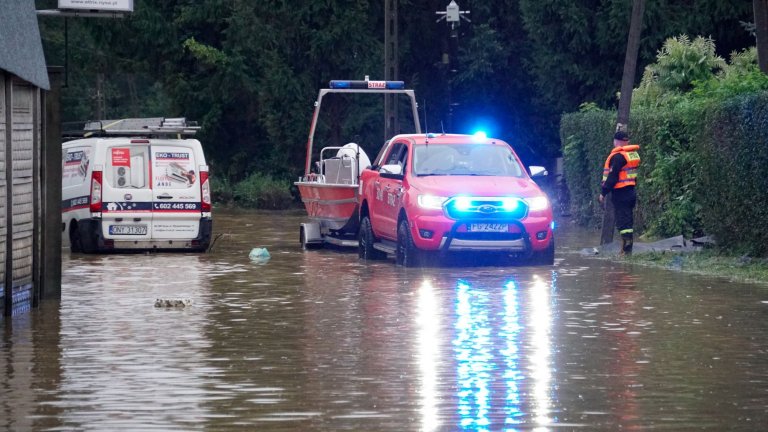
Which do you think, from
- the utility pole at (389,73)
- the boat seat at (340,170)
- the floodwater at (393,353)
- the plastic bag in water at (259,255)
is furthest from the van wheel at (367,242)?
the utility pole at (389,73)

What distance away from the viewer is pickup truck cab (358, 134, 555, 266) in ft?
71.2

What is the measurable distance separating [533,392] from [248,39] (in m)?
41.6

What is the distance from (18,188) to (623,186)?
10600 millimetres

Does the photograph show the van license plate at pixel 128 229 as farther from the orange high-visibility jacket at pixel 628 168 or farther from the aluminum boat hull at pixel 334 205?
the orange high-visibility jacket at pixel 628 168

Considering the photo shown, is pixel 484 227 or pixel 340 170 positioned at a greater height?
pixel 340 170

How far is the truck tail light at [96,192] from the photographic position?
82.0 ft

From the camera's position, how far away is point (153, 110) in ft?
273

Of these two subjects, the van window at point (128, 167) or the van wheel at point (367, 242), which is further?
the van window at point (128, 167)

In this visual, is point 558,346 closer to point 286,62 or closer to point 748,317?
point 748,317

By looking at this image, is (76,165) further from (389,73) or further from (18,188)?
(389,73)

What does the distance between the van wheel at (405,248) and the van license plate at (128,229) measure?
461 cm

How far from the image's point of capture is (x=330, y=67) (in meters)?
51.7

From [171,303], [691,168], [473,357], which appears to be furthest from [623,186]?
[473,357]

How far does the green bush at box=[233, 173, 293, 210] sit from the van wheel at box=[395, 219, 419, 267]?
25.5 meters
